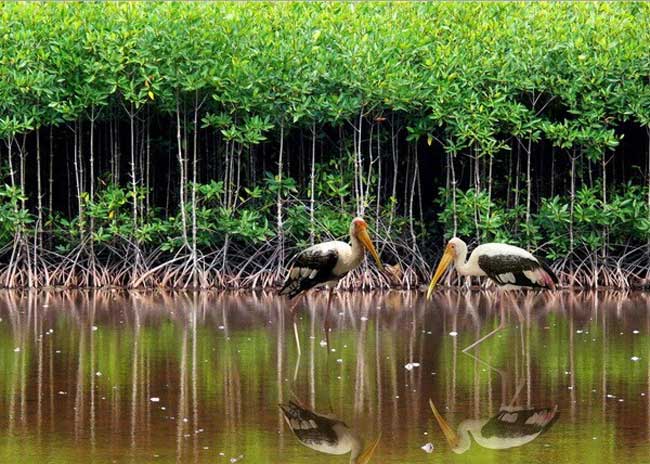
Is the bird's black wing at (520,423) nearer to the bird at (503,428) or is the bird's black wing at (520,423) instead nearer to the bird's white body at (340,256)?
the bird at (503,428)

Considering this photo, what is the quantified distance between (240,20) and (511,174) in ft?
13.7

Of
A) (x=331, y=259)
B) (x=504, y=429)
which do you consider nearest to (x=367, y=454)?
(x=504, y=429)

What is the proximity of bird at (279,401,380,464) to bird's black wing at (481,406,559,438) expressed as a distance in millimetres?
861

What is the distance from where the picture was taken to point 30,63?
62.9ft

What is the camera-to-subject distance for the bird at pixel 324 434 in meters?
9.32

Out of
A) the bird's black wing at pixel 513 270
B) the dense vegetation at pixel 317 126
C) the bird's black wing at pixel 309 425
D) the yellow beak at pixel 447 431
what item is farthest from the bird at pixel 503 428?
the dense vegetation at pixel 317 126

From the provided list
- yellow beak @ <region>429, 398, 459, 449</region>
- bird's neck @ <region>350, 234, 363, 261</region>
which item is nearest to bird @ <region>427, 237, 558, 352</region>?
bird's neck @ <region>350, 234, 363, 261</region>

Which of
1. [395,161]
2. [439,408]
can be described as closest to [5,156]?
[395,161]

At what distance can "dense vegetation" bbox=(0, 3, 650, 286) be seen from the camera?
755 inches

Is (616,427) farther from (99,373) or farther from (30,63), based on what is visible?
Answer: (30,63)

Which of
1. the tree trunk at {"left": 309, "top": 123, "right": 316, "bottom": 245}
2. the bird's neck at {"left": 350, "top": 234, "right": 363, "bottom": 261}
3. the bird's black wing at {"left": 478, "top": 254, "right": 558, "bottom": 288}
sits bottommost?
the bird's black wing at {"left": 478, "top": 254, "right": 558, "bottom": 288}

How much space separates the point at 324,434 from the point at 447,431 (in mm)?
807

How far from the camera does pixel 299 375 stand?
12.3 metres

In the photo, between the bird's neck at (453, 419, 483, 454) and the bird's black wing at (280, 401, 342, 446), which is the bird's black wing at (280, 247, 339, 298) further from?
the bird's neck at (453, 419, 483, 454)
